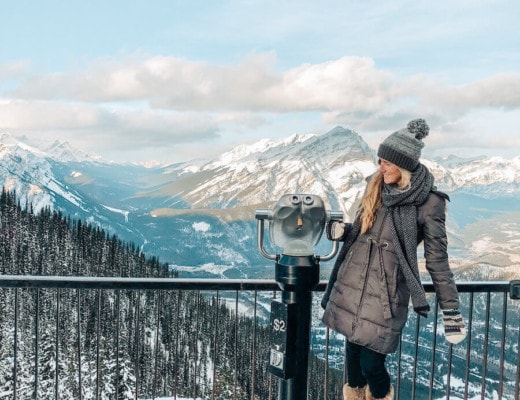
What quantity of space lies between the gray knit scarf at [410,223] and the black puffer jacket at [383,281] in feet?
0.15

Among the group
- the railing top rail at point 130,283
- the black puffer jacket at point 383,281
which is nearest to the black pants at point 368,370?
the black puffer jacket at point 383,281

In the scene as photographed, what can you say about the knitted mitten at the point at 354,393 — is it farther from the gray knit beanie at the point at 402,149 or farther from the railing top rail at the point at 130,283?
the gray knit beanie at the point at 402,149

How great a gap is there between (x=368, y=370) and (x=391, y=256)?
0.69 metres

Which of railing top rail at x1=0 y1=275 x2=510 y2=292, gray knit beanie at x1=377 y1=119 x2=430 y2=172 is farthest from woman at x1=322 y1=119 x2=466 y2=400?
railing top rail at x1=0 y1=275 x2=510 y2=292

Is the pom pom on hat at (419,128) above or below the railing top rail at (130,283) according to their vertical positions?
above

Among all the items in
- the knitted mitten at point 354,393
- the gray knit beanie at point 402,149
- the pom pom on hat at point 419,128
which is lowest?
the knitted mitten at point 354,393

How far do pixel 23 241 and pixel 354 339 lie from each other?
249 feet

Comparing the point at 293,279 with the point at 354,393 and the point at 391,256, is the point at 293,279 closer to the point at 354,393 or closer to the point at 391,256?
the point at 391,256

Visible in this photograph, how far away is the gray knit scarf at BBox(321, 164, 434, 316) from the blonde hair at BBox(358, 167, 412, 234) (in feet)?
0.16

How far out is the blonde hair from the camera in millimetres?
3129

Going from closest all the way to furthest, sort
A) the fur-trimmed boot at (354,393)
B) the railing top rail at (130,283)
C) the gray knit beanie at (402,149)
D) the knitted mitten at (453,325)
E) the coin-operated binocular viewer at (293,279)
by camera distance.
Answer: the coin-operated binocular viewer at (293,279) < the knitted mitten at (453,325) < the gray knit beanie at (402,149) < the fur-trimmed boot at (354,393) < the railing top rail at (130,283)

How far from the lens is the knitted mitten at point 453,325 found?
9.80 feet

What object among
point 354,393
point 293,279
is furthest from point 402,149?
point 354,393

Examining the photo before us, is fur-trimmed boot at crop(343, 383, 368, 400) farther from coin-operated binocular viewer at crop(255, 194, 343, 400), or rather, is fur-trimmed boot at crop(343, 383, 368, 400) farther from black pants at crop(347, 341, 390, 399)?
coin-operated binocular viewer at crop(255, 194, 343, 400)
